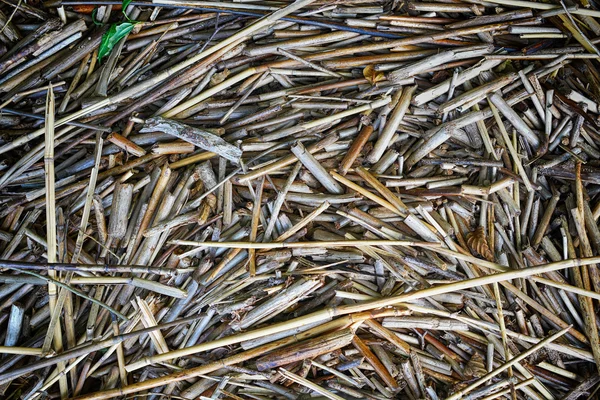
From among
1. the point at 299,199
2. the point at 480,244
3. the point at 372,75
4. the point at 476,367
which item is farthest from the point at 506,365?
the point at 372,75

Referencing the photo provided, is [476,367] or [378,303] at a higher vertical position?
[378,303]

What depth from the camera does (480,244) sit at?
1783 millimetres

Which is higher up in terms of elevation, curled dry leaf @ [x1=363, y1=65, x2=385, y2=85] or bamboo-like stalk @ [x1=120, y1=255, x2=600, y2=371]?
curled dry leaf @ [x1=363, y1=65, x2=385, y2=85]

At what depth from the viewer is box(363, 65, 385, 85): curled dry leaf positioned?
5.82ft

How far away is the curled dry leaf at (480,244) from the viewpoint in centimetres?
178

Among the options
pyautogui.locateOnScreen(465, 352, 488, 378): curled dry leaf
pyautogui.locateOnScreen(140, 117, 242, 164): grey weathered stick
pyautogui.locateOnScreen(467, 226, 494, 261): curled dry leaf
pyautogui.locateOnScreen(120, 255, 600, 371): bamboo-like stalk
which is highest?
pyautogui.locateOnScreen(140, 117, 242, 164): grey weathered stick

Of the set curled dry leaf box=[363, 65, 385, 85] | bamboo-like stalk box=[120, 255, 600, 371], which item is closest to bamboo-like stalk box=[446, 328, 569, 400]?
bamboo-like stalk box=[120, 255, 600, 371]

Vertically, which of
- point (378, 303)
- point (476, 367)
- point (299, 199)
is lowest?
point (476, 367)

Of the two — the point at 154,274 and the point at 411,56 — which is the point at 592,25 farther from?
the point at 154,274

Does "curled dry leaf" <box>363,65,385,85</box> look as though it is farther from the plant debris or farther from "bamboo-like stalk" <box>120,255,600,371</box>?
"bamboo-like stalk" <box>120,255,600,371</box>

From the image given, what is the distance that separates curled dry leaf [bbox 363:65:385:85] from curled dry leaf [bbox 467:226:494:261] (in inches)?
23.3

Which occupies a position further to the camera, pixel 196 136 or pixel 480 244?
pixel 480 244

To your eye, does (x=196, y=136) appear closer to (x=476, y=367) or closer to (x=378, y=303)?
(x=378, y=303)

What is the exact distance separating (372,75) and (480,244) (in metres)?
0.65
